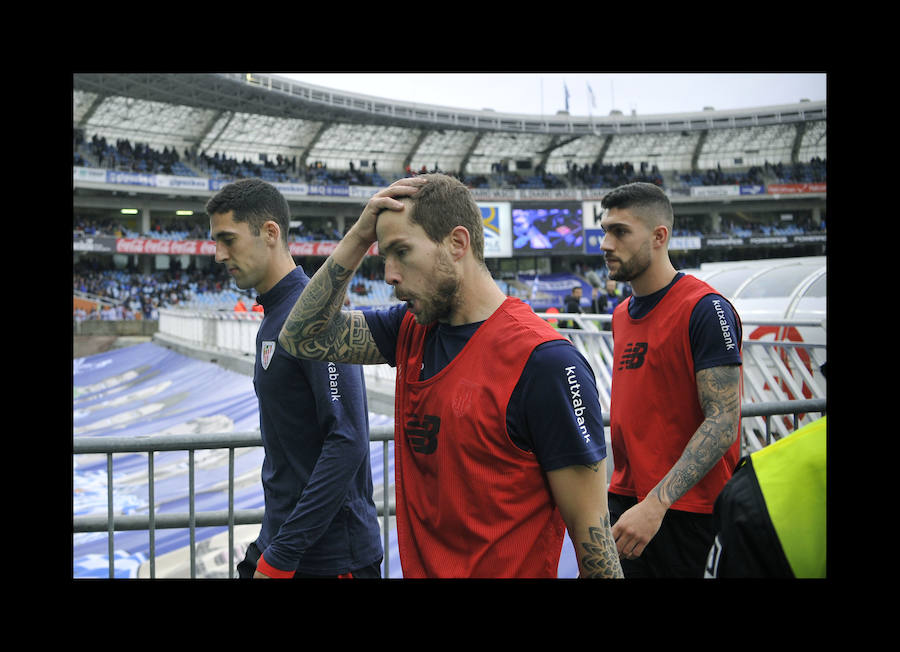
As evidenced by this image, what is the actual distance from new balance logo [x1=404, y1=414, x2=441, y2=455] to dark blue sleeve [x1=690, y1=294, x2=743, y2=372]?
128 cm

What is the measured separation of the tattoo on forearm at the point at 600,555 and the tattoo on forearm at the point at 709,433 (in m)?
0.75

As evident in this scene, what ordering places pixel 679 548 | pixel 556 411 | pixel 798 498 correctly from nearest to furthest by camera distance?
1. pixel 798 498
2. pixel 556 411
3. pixel 679 548

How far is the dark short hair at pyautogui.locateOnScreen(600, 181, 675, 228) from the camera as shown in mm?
2793

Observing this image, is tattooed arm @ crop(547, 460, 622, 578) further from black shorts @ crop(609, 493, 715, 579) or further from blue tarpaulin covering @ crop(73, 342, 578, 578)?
blue tarpaulin covering @ crop(73, 342, 578, 578)

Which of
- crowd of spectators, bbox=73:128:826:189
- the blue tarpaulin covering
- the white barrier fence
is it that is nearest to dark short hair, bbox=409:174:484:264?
the blue tarpaulin covering

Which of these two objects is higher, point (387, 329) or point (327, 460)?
point (387, 329)

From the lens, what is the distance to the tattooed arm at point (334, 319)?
190 centimetres

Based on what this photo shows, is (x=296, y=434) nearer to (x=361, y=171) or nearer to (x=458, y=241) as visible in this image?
(x=458, y=241)

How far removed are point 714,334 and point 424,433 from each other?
135cm

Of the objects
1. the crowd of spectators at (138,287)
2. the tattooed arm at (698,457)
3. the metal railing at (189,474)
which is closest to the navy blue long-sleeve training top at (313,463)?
the metal railing at (189,474)

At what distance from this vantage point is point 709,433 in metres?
2.38

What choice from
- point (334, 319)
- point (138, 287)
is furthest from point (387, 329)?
point (138, 287)

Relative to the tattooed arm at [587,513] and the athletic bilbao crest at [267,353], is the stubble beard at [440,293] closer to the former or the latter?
the tattooed arm at [587,513]

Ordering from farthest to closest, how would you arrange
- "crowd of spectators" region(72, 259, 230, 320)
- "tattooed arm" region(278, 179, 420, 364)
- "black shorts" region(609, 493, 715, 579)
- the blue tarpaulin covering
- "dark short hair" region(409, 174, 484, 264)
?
"crowd of spectators" region(72, 259, 230, 320)
the blue tarpaulin covering
"black shorts" region(609, 493, 715, 579)
"tattooed arm" region(278, 179, 420, 364)
"dark short hair" region(409, 174, 484, 264)
